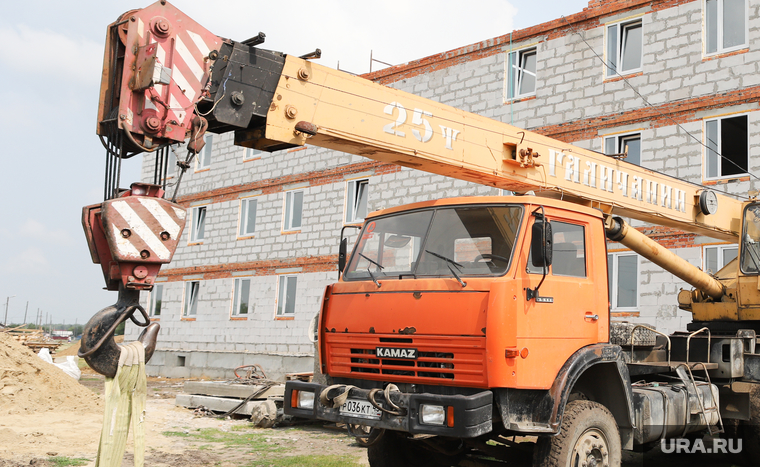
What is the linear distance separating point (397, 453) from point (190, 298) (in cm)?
2214

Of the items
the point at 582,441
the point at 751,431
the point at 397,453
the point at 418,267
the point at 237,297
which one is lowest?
the point at 397,453

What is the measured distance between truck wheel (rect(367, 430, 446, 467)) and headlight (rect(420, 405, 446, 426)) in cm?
159

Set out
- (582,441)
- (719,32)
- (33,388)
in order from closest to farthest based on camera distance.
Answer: (582,441)
(33,388)
(719,32)

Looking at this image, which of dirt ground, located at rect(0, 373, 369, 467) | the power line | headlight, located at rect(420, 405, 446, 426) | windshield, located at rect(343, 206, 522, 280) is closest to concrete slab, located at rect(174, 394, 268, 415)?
dirt ground, located at rect(0, 373, 369, 467)

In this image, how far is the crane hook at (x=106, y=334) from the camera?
15.1 feet

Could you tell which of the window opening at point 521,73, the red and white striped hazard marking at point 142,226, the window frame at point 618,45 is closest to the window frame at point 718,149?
the window frame at point 618,45

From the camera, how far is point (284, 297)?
24469mm

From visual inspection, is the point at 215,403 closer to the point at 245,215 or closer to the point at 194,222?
the point at 245,215

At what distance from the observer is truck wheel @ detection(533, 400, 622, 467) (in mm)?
5762

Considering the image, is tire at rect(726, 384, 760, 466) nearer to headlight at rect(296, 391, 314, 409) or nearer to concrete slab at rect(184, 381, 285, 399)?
headlight at rect(296, 391, 314, 409)

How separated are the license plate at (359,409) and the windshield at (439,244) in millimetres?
1146

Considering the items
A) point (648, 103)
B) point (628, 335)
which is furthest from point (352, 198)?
point (628, 335)

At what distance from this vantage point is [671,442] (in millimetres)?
8664

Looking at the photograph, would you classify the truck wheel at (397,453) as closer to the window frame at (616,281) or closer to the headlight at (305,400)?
the headlight at (305,400)
